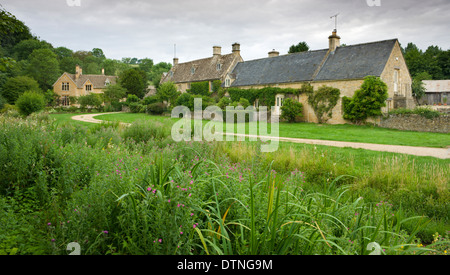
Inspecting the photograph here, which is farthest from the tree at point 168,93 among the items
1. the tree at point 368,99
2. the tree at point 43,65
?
the tree at point 368,99

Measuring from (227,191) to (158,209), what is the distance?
1.17 meters

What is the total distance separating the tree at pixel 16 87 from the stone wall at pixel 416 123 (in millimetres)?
25376

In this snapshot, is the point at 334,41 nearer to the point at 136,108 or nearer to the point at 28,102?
the point at 28,102

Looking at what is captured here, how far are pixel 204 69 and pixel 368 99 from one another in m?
22.5

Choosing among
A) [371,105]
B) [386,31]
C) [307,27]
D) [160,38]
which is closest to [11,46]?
[160,38]

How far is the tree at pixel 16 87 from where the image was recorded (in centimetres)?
1817

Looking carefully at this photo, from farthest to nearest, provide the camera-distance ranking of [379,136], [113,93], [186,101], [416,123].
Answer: [113,93], [186,101], [416,123], [379,136]

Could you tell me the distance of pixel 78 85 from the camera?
4778cm

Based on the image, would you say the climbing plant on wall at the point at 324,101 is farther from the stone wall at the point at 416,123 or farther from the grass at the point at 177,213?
the grass at the point at 177,213

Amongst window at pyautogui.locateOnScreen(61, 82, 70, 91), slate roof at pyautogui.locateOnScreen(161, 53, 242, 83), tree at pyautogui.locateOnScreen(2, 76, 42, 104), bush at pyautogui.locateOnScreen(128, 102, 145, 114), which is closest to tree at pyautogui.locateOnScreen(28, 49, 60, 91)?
tree at pyautogui.locateOnScreen(2, 76, 42, 104)

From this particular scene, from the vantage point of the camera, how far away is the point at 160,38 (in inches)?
249

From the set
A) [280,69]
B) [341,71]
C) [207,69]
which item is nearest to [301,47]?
[280,69]

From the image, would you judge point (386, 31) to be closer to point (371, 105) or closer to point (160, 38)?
point (160, 38)

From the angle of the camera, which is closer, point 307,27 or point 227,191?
point 227,191
